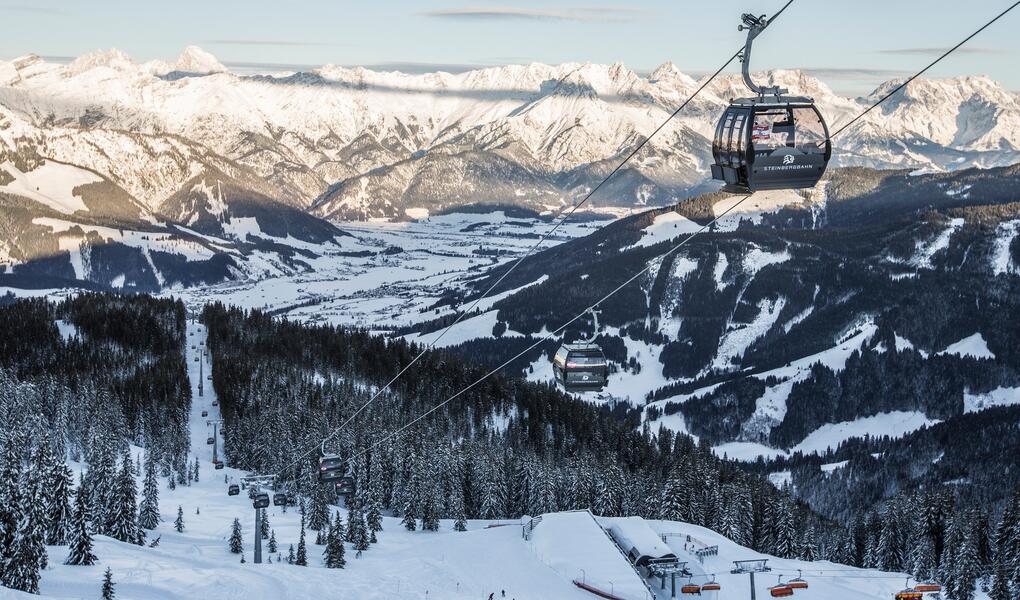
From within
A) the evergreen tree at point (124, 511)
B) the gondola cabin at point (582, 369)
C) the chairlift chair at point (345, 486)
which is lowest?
the evergreen tree at point (124, 511)

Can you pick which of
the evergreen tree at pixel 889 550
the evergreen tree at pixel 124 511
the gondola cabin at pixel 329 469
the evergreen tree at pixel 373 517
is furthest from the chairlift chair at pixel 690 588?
the evergreen tree at pixel 124 511

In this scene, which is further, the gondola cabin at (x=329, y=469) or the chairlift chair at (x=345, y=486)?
the chairlift chair at (x=345, y=486)

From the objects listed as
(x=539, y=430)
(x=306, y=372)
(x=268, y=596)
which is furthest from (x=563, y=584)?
(x=306, y=372)

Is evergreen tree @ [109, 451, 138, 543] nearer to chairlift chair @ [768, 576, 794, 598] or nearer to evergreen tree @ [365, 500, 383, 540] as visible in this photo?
evergreen tree @ [365, 500, 383, 540]

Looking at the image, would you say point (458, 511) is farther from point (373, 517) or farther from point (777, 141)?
point (777, 141)

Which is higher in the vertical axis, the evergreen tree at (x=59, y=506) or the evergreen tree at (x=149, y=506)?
the evergreen tree at (x=59, y=506)

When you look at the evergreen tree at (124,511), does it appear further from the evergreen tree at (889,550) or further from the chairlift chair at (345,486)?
the evergreen tree at (889,550)

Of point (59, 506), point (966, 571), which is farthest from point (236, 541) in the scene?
point (966, 571)
